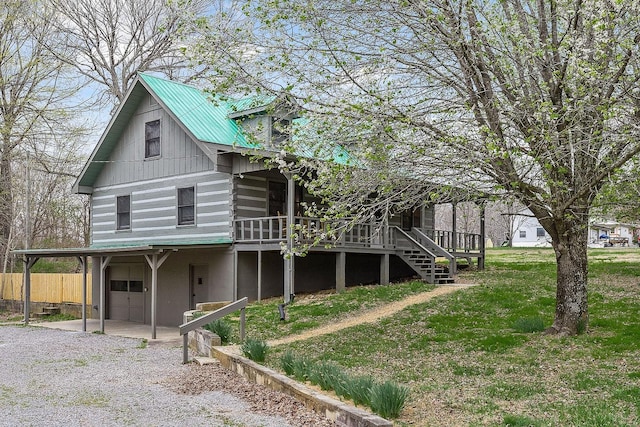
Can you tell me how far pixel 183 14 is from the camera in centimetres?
1027

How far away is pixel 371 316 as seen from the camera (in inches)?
610

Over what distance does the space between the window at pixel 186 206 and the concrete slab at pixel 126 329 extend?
3677 mm

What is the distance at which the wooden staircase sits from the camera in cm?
2166

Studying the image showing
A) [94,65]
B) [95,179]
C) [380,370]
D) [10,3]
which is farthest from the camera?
[94,65]

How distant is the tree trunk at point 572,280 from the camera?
1070 centimetres

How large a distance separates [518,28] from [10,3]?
1037 inches

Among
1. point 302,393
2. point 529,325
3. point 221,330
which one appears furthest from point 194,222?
point 302,393

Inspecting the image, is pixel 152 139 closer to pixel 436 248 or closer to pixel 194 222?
pixel 194 222

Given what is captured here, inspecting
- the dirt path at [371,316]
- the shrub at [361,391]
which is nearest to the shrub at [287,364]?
the shrub at [361,391]

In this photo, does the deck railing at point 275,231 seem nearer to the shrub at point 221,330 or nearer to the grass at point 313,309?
the grass at point 313,309

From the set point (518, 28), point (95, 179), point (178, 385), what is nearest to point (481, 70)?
point (518, 28)

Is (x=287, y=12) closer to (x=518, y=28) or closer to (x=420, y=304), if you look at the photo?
(x=518, y=28)

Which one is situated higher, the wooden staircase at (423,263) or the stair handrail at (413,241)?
the stair handrail at (413,241)

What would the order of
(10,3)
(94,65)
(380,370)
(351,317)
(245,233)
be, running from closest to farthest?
(380,370) → (351,317) → (245,233) → (10,3) → (94,65)
